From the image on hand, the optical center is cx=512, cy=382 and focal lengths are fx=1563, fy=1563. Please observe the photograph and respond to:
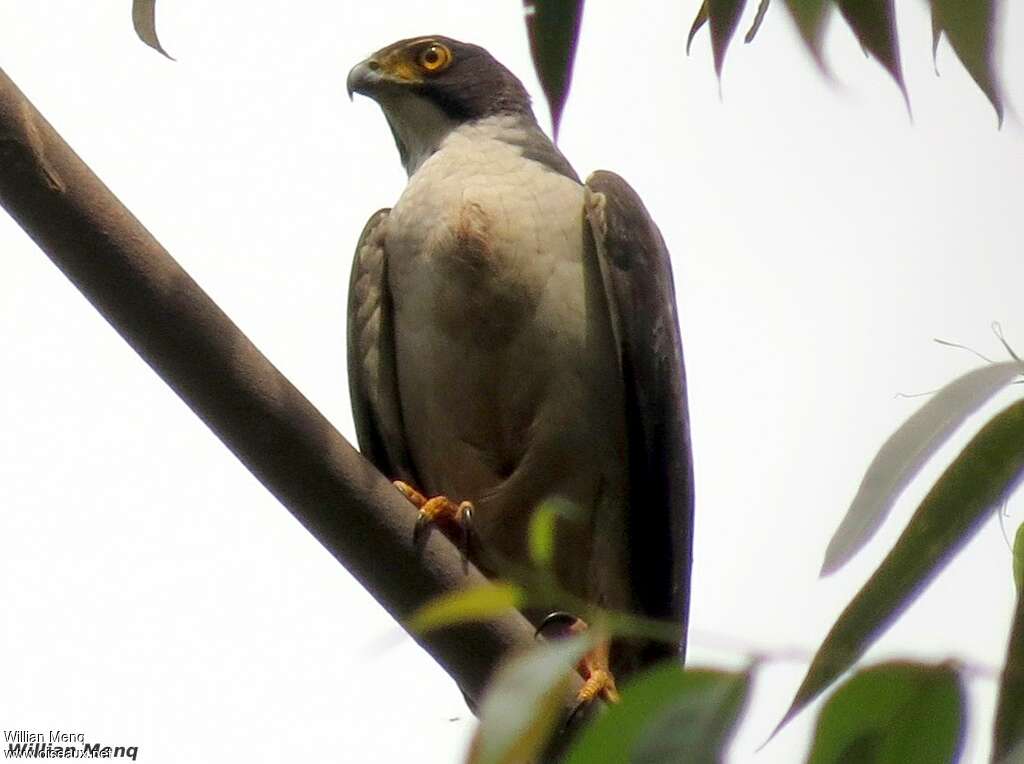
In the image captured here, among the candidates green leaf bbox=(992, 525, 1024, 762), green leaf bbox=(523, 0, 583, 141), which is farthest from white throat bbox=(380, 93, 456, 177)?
green leaf bbox=(992, 525, 1024, 762)

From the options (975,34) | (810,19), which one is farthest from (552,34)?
(975,34)

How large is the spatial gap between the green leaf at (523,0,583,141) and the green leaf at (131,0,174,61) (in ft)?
2.50

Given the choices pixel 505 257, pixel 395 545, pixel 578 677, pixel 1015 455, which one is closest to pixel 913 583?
pixel 1015 455

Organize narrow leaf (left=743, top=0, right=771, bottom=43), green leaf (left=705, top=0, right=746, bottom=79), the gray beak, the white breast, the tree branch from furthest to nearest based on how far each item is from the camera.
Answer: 1. the gray beak
2. the white breast
3. narrow leaf (left=743, top=0, right=771, bottom=43)
4. the tree branch
5. green leaf (left=705, top=0, right=746, bottom=79)

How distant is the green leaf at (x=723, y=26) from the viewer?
2.59 m

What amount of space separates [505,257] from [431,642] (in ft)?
6.13

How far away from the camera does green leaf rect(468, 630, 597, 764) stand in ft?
6.25

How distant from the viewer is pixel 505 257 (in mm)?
4945

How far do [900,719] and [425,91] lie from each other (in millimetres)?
4326

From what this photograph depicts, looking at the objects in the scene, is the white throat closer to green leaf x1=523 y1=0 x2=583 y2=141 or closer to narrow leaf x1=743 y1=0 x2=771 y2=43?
narrow leaf x1=743 y1=0 x2=771 y2=43

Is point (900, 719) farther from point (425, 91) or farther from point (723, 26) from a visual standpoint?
point (425, 91)

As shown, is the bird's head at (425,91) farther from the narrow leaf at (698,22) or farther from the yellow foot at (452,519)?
the narrow leaf at (698,22)

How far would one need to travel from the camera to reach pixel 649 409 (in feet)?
16.4

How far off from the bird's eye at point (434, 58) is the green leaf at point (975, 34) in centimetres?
383
